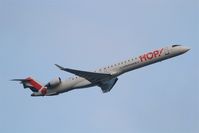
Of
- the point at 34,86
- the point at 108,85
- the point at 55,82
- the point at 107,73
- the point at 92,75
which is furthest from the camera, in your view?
the point at 34,86

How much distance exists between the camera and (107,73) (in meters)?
48.3

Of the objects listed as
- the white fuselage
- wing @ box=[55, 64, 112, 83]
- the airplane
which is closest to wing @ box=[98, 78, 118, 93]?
the airplane

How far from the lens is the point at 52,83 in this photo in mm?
50469

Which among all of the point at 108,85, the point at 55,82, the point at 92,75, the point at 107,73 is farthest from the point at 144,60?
the point at 55,82

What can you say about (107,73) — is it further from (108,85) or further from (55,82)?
(55,82)

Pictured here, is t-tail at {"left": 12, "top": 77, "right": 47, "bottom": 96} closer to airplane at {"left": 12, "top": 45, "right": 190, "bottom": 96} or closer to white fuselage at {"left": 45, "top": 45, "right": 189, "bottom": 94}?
airplane at {"left": 12, "top": 45, "right": 190, "bottom": 96}

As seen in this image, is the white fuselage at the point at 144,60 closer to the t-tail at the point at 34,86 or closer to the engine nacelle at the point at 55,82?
the engine nacelle at the point at 55,82

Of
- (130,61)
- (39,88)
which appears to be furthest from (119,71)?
(39,88)

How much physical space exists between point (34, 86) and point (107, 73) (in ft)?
26.4

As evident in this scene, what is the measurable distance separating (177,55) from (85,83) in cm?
848

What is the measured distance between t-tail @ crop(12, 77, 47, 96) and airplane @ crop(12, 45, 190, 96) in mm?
813

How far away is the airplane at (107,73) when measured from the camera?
4775cm

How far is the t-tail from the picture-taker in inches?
2031

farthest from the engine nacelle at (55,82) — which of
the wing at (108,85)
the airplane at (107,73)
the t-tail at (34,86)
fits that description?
the wing at (108,85)
